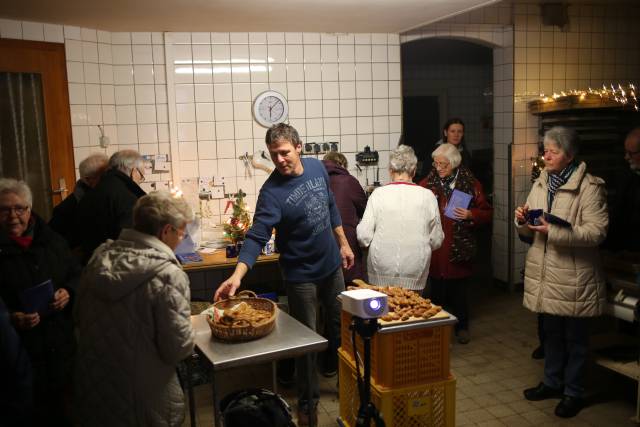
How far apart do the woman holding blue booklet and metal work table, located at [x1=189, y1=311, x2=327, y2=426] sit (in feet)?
6.43

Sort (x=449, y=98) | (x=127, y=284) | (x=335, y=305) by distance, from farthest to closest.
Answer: (x=449, y=98)
(x=335, y=305)
(x=127, y=284)

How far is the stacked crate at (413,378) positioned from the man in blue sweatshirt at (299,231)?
0.47 metres

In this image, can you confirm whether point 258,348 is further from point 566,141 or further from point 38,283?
point 566,141

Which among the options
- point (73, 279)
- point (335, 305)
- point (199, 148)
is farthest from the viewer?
point (199, 148)

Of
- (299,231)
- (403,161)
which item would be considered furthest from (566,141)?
(299,231)

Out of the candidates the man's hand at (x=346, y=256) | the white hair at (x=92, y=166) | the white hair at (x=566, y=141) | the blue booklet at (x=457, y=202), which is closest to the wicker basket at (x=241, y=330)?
the man's hand at (x=346, y=256)

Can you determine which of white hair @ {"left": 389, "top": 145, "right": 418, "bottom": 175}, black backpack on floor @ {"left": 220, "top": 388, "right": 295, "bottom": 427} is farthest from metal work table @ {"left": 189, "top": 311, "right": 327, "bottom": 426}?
white hair @ {"left": 389, "top": 145, "right": 418, "bottom": 175}

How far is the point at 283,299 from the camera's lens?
4406mm

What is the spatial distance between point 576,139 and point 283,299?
246cm

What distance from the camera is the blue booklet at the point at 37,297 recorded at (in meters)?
2.42

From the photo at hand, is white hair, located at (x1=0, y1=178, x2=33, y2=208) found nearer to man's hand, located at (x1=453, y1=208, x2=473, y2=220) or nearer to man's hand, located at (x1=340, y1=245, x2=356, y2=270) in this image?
man's hand, located at (x1=340, y1=245, x2=356, y2=270)

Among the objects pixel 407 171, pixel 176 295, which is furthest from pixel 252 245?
pixel 407 171

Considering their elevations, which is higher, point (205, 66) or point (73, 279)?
point (205, 66)

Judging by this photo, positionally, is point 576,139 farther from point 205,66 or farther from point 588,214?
point 205,66
